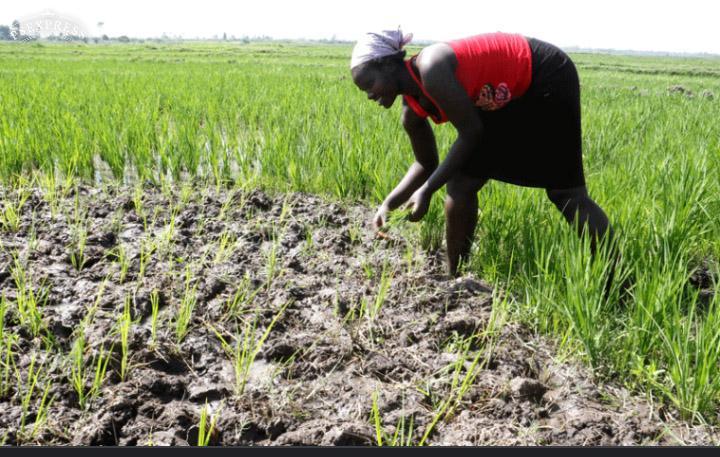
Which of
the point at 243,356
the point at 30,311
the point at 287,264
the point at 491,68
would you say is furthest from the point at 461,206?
the point at 30,311

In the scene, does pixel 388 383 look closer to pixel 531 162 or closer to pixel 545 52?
pixel 531 162

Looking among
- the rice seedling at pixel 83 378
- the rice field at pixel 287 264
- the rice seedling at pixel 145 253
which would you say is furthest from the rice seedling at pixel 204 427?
the rice seedling at pixel 145 253

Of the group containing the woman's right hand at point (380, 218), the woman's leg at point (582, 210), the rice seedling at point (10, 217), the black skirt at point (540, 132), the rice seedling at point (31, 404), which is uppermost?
the black skirt at point (540, 132)

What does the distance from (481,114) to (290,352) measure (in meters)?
1.03

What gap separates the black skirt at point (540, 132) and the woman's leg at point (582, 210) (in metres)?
0.04

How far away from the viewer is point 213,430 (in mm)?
1305

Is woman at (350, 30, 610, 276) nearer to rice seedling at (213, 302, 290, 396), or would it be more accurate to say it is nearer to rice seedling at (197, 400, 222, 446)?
rice seedling at (213, 302, 290, 396)

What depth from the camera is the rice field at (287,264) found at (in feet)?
4.63

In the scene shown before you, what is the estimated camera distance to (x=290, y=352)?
65.1 inches

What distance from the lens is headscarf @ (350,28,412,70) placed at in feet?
5.69

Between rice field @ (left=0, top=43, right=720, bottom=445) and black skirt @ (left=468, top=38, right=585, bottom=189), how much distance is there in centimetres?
7

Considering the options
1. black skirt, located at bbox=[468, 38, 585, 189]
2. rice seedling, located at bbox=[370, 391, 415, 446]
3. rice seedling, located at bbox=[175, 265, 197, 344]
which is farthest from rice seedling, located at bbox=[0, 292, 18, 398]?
black skirt, located at bbox=[468, 38, 585, 189]

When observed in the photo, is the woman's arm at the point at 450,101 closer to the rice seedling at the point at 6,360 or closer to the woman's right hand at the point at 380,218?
the woman's right hand at the point at 380,218

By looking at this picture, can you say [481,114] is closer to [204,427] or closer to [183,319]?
[183,319]
